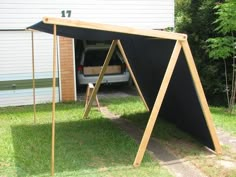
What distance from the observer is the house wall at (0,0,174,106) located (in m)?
11.8

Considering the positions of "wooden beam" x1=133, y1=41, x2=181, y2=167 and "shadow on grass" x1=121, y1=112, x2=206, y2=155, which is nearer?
"wooden beam" x1=133, y1=41, x2=181, y2=167

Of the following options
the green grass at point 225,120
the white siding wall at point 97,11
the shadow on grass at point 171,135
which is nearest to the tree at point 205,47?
the white siding wall at point 97,11

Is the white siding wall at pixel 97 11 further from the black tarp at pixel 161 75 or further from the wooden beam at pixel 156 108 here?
the wooden beam at pixel 156 108

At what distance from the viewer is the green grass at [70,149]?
229 inches

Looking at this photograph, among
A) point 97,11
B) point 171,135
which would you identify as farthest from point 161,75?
point 97,11

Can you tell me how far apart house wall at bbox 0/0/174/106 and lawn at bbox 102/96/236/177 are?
7.29 feet

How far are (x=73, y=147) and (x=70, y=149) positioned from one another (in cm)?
13

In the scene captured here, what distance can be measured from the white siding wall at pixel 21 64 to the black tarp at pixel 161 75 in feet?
12.6

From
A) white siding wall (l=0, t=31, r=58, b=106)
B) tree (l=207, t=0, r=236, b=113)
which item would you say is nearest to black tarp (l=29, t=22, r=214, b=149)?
tree (l=207, t=0, r=236, b=113)

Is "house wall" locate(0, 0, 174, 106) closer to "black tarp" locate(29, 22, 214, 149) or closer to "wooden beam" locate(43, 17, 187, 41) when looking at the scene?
"black tarp" locate(29, 22, 214, 149)

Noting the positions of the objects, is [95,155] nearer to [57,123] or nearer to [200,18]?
[57,123]

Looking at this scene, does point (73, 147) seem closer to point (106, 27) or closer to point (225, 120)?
point (106, 27)

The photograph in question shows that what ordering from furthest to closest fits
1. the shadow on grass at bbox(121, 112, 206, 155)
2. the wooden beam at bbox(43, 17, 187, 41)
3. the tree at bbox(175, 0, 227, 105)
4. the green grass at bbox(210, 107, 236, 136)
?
the tree at bbox(175, 0, 227, 105) → the green grass at bbox(210, 107, 236, 136) → the shadow on grass at bbox(121, 112, 206, 155) → the wooden beam at bbox(43, 17, 187, 41)

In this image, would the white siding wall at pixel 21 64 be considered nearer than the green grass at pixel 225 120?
No
